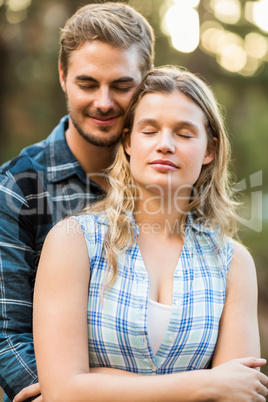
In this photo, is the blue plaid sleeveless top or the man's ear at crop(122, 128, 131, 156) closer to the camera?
the blue plaid sleeveless top

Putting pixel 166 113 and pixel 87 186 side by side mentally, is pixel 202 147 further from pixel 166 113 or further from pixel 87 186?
pixel 87 186

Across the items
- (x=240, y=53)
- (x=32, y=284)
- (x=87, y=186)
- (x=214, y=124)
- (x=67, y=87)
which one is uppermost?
(x=240, y=53)

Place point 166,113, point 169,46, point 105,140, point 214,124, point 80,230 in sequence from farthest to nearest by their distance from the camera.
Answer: point 169,46 < point 105,140 < point 214,124 < point 166,113 < point 80,230

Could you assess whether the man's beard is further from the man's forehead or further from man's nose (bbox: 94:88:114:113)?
the man's forehead

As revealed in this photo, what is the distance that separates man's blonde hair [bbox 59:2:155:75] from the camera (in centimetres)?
254

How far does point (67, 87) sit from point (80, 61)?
0.18 metres

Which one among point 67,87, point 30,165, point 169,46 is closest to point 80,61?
point 67,87

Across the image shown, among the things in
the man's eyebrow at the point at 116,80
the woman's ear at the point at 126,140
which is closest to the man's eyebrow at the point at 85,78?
the man's eyebrow at the point at 116,80

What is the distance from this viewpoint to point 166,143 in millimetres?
1983

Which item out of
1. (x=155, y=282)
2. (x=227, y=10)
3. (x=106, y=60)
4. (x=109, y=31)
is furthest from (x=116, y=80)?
(x=227, y=10)

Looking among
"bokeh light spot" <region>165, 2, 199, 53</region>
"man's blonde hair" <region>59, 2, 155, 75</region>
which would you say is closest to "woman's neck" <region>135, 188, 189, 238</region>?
"man's blonde hair" <region>59, 2, 155, 75</region>

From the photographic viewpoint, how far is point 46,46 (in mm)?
9727

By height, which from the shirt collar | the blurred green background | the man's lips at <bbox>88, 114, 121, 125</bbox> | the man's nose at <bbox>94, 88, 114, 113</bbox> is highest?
the blurred green background

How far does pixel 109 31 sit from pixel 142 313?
142 cm
